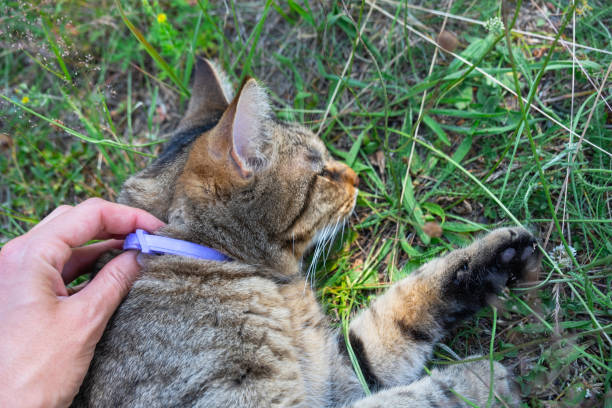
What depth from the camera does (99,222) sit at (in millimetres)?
1884

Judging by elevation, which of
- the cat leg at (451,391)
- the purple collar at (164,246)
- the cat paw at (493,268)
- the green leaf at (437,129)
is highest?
the purple collar at (164,246)

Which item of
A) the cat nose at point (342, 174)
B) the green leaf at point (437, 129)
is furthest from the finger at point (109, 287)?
the green leaf at point (437, 129)

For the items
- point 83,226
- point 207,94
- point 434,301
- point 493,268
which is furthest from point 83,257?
point 493,268

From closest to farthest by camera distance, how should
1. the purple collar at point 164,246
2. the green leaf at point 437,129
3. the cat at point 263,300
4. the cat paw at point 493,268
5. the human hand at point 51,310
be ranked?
the human hand at point 51,310
the cat at point 263,300
the purple collar at point 164,246
the cat paw at point 493,268
the green leaf at point 437,129

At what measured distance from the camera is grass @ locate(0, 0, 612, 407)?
6.52 ft

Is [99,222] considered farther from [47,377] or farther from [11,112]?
[11,112]

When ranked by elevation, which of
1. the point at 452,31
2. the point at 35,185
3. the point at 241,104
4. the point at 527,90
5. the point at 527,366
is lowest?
the point at 527,366

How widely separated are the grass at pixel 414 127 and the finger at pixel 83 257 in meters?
0.58

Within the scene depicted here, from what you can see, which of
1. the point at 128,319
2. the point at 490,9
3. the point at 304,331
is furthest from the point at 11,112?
the point at 490,9

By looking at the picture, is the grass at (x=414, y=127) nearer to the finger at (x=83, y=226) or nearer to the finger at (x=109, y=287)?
the finger at (x=83, y=226)

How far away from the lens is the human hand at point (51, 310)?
1.54m

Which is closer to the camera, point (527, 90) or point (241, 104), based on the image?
point (241, 104)

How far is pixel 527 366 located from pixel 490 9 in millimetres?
1878

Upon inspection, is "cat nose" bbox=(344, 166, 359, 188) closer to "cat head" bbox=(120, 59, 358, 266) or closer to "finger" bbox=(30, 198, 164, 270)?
"cat head" bbox=(120, 59, 358, 266)
